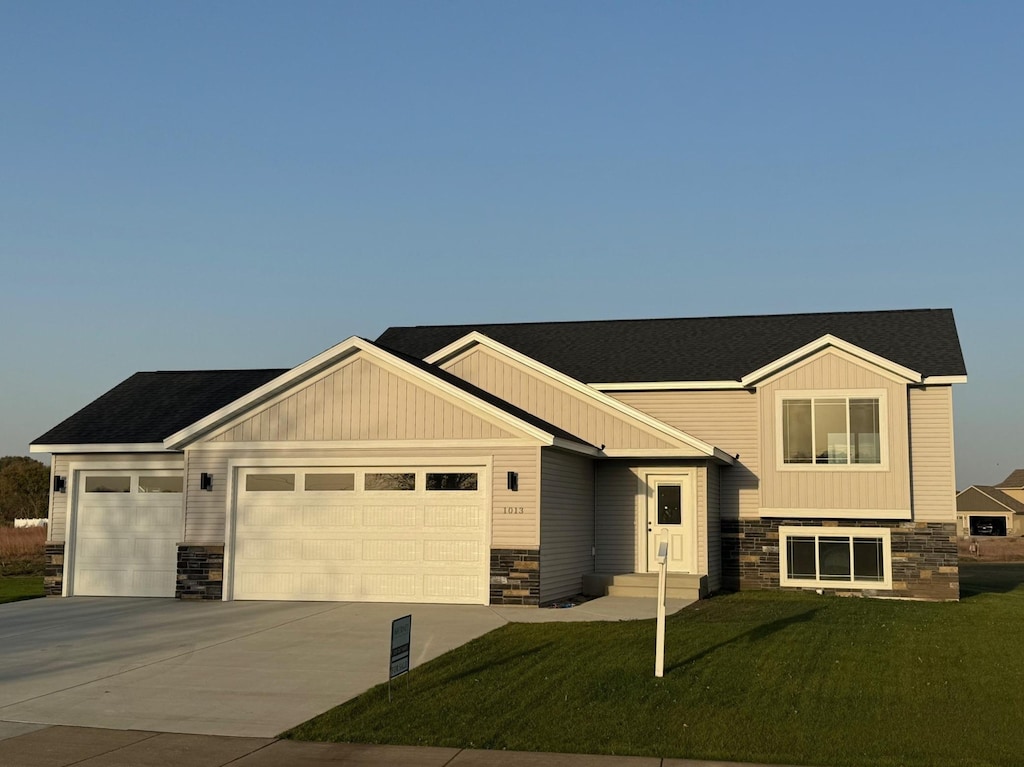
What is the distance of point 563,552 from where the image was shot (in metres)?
17.9

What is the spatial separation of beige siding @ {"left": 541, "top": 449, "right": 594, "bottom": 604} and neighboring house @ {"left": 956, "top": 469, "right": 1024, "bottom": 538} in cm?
5846

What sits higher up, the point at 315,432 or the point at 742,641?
the point at 315,432

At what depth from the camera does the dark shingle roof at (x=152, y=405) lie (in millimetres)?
19359

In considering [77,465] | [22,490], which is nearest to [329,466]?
[77,465]

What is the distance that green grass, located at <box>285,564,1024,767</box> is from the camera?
26.6 ft

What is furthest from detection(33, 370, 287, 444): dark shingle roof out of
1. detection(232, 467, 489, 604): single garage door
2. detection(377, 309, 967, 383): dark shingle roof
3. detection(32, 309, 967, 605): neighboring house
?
detection(377, 309, 967, 383): dark shingle roof

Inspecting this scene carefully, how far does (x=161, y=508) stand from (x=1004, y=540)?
56.2 m

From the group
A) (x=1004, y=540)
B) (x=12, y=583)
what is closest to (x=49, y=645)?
(x=12, y=583)

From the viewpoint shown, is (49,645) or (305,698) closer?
(305,698)

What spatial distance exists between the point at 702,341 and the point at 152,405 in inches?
500

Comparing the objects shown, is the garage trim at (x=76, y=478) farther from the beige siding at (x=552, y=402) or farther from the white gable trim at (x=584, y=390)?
the beige siding at (x=552, y=402)

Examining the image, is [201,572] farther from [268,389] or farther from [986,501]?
[986,501]

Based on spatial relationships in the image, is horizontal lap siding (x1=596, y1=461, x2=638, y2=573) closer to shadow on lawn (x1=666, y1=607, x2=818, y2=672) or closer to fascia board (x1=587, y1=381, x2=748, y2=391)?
fascia board (x1=587, y1=381, x2=748, y2=391)

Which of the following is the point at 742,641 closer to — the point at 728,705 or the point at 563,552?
the point at 728,705
